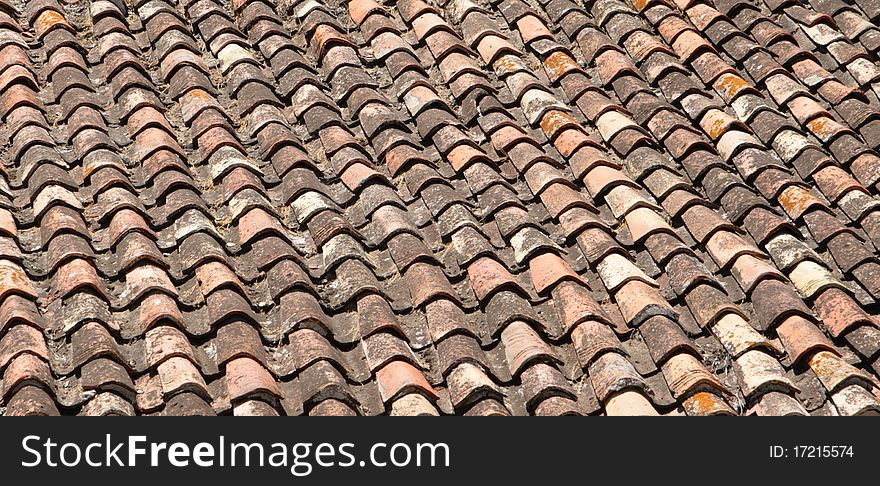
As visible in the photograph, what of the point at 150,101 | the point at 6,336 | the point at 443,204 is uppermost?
the point at 150,101

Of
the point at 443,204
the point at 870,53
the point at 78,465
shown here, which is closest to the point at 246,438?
the point at 78,465

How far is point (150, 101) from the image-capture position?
621 cm

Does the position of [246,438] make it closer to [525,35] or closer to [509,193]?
[509,193]

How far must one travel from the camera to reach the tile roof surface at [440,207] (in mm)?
4711

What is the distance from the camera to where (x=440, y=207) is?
559 cm

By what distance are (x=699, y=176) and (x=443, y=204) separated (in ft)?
4.98

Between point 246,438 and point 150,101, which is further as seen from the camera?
point 150,101

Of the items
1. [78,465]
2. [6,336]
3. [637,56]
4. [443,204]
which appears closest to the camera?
[78,465]

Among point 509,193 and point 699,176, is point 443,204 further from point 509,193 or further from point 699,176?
point 699,176

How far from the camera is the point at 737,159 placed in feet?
20.1

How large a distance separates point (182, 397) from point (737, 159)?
11.4 feet

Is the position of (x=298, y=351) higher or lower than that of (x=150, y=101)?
lower

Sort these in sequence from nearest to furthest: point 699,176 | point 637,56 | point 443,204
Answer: point 443,204 → point 699,176 → point 637,56

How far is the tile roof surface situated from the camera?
4711 millimetres
